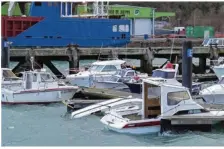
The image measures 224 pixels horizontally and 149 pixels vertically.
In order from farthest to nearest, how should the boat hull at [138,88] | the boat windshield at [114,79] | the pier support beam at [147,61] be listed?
the pier support beam at [147,61]
the boat windshield at [114,79]
the boat hull at [138,88]

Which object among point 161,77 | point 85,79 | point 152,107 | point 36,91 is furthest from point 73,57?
point 152,107

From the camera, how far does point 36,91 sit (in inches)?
1221

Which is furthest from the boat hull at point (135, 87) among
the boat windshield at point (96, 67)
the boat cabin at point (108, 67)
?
the boat windshield at point (96, 67)

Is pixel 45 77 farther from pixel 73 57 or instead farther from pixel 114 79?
pixel 73 57

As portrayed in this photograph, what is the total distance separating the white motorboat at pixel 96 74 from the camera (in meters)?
35.5

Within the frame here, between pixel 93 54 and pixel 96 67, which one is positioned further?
pixel 93 54

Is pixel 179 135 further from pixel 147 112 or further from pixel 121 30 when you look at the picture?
pixel 121 30

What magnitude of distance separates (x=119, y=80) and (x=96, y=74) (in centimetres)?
181

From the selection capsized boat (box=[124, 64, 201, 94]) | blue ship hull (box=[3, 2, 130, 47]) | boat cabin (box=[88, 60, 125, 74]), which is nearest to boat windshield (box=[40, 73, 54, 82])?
capsized boat (box=[124, 64, 201, 94])

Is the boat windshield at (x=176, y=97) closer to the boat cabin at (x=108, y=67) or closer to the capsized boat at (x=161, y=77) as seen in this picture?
the capsized boat at (x=161, y=77)

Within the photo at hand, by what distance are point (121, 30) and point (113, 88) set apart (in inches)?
718

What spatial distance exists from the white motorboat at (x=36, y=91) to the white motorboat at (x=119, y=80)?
3234 mm

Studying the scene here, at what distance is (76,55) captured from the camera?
4281 cm

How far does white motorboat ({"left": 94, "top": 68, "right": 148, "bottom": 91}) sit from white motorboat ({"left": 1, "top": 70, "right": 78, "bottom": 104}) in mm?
3234
